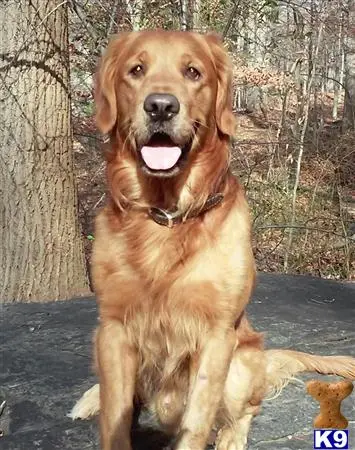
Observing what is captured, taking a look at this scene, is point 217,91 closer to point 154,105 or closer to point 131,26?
point 154,105

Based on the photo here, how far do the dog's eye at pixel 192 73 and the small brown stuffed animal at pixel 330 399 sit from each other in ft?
4.84

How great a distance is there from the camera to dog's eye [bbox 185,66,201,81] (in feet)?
8.65

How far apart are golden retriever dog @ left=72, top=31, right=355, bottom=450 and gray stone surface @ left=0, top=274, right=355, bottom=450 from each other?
0.53 feet

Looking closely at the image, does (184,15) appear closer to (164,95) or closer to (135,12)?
(135,12)

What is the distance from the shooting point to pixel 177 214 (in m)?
2.72

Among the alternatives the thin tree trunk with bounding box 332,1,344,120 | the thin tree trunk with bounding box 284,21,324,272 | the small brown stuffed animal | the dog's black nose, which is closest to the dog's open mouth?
the dog's black nose

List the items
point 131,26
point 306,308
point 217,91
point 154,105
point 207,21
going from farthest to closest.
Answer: point 207,21 < point 131,26 < point 306,308 < point 217,91 < point 154,105

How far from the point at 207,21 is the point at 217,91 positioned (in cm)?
437

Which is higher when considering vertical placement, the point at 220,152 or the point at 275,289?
the point at 220,152

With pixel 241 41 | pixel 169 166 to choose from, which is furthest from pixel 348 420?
pixel 241 41

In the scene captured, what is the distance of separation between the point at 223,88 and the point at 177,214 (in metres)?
0.58

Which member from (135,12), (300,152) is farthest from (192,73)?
(300,152)

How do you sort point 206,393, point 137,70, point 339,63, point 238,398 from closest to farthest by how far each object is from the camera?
point 206,393 < point 137,70 < point 238,398 < point 339,63

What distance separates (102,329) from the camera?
2617mm
